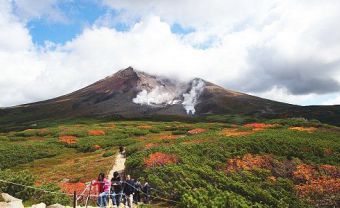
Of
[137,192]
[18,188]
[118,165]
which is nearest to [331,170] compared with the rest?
[137,192]

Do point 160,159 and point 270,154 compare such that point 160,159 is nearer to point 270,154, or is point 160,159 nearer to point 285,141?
point 270,154

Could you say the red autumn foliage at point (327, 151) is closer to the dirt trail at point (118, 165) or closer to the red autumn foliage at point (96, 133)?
the dirt trail at point (118, 165)

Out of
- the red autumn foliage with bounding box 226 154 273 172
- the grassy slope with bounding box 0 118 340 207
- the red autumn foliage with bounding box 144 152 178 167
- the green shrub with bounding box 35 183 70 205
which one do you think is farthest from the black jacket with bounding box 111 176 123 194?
the red autumn foliage with bounding box 226 154 273 172

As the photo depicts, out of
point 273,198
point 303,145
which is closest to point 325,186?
point 273,198

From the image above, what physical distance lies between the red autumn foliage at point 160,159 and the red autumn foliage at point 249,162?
5.89 meters

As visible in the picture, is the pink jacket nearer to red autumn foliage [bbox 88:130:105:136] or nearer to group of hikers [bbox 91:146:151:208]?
group of hikers [bbox 91:146:151:208]

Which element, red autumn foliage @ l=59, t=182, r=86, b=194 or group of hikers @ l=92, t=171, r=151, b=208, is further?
red autumn foliage @ l=59, t=182, r=86, b=194

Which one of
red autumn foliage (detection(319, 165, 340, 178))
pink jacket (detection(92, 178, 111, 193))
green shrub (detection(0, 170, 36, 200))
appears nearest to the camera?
pink jacket (detection(92, 178, 111, 193))

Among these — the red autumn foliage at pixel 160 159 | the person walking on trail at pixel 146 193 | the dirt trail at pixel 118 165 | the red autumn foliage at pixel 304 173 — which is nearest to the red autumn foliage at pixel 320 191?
the red autumn foliage at pixel 304 173

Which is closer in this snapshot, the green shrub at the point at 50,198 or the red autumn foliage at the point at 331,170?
the green shrub at the point at 50,198

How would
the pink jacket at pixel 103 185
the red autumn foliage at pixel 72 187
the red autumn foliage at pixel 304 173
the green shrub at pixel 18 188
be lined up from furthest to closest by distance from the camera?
the red autumn foliage at pixel 304 173, the red autumn foliage at pixel 72 187, the green shrub at pixel 18 188, the pink jacket at pixel 103 185

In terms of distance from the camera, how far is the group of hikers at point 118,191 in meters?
29.1

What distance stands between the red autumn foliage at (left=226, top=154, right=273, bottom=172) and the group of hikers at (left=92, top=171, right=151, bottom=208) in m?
11.6

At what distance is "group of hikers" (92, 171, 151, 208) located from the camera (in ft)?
95.5
